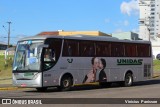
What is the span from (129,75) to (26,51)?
896cm

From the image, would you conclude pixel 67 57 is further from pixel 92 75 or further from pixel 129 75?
pixel 129 75

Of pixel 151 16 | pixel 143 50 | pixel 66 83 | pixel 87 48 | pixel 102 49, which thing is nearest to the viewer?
pixel 66 83

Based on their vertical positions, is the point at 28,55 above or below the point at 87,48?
below

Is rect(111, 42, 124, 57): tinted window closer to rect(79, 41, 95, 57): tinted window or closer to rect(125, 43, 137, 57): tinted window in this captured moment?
rect(125, 43, 137, 57): tinted window

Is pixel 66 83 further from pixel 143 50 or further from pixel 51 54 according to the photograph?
pixel 143 50

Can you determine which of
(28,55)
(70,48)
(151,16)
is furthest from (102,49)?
(151,16)

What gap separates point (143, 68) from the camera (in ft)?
102

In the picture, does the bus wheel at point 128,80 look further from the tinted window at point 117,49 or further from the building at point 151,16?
the building at point 151,16

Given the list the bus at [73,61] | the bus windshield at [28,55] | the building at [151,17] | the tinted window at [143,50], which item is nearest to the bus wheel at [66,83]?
the bus at [73,61]

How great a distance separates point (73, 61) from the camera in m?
25.2

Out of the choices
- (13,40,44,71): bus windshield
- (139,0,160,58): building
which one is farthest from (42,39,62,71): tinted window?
(139,0,160,58): building

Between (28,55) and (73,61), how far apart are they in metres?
2.90

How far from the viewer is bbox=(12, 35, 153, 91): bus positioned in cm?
2344

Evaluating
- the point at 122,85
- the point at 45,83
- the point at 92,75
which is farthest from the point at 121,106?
the point at 122,85
